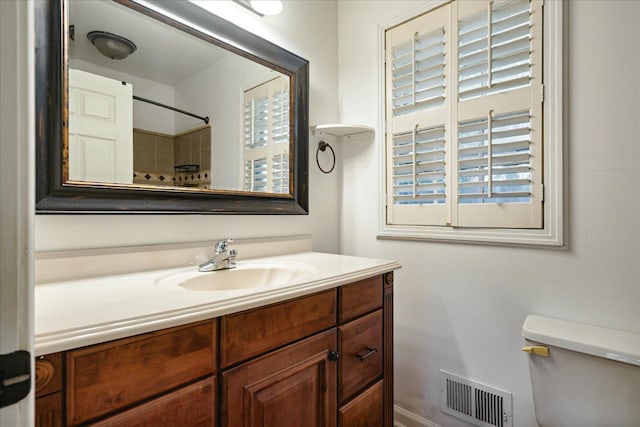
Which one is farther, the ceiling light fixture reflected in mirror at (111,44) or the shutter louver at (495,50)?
the shutter louver at (495,50)

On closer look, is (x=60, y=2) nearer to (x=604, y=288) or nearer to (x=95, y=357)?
(x=95, y=357)

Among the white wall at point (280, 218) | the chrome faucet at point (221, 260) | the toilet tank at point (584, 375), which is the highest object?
the white wall at point (280, 218)

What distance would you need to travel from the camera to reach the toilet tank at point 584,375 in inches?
38.7

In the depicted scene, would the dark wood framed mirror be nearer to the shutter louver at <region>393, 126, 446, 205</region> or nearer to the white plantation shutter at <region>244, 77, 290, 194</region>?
the white plantation shutter at <region>244, 77, 290, 194</region>

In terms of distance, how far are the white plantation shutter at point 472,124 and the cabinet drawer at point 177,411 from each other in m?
1.19

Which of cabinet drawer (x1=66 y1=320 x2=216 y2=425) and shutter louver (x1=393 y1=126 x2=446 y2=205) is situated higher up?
shutter louver (x1=393 y1=126 x2=446 y2=205)

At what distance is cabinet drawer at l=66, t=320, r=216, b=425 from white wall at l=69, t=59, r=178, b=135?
787 mm

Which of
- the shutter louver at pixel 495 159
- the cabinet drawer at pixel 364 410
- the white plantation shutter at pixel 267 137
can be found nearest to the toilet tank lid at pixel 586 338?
the shutter louver at pixel 495 159

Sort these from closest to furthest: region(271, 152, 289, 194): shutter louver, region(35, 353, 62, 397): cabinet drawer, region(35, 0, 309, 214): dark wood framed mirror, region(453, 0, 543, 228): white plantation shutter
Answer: region(35, 353, 62, 397): cabinet drawer
region(35, 0, 309, 214): dark wood framed mirror
region(453, 0, 543, 228): white plantation shutter
region(271, 152, 289, 194): shutter louver

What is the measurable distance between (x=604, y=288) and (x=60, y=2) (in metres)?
1.96

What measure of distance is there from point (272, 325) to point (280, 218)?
2.62 ft

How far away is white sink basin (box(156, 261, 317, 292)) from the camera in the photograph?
1.03 meters

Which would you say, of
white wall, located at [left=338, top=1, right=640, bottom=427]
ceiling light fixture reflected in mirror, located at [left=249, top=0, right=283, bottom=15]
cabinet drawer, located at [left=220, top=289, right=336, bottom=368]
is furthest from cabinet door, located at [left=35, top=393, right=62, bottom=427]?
ceiling light fixture reflected in mirror, located at [left=249, top=0, right=283, bottom=15]

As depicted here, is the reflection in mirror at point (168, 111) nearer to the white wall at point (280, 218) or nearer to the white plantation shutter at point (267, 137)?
the white plantation shutter at point (267, 137)
